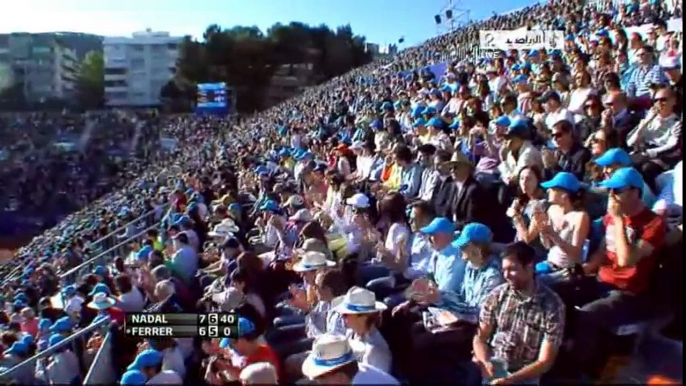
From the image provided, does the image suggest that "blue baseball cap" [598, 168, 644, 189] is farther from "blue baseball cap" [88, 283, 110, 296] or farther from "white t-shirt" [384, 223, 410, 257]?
"blue baseball cap" [88, 283, 110, 296]

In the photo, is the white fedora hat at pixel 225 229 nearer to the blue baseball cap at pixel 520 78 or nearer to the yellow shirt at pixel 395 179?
the yellow shirt at pixel 395 179

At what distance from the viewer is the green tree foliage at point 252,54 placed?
3.97 metres

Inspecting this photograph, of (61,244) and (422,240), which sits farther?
(61,244)

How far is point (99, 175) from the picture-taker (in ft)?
48.3

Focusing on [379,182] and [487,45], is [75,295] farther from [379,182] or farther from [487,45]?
[487,45]

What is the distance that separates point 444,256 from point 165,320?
0.95 m

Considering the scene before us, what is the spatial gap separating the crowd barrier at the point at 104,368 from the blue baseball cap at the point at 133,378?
365mm

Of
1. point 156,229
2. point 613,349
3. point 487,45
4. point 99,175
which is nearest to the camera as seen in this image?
point 613,349

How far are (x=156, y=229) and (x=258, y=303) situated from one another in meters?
3.84

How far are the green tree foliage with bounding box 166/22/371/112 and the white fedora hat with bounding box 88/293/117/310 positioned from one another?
1213 millimetres

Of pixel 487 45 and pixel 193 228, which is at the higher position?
pixel 487 45

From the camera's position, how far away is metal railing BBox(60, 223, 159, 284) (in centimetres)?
686

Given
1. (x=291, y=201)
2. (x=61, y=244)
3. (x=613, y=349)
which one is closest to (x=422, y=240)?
(x=613, y=349)

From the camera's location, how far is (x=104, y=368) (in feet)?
10.3
